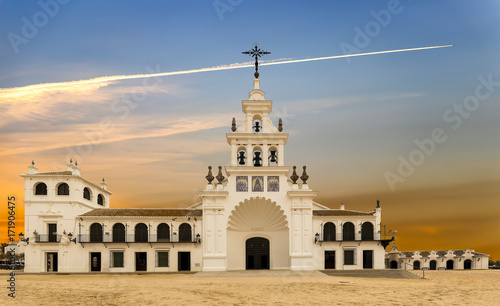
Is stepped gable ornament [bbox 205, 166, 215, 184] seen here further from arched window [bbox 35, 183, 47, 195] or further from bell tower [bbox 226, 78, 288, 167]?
arched window [bbox 35, 183, 47, 195]

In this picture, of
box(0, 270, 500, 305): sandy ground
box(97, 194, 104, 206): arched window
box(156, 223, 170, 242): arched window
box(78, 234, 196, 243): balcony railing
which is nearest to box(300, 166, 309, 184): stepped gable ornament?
box(0, 270, 500, 305): sandy ground

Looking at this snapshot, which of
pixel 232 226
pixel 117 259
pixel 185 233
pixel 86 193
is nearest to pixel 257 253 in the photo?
pixel 232 226

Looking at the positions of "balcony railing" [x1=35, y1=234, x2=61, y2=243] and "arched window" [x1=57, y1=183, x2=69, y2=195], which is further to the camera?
"arched window" [x1=57, y1=183, x2=69, y2=195]

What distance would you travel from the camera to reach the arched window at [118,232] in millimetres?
47625

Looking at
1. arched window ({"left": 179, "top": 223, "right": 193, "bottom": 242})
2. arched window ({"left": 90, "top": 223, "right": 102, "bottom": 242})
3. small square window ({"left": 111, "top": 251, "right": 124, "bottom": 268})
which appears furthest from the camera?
arched window ({"left": 179, "top": 223, "right": 193, "bottom": 242})

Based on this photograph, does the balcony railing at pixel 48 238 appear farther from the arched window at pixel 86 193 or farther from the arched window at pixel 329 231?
the arched window at pixel 329 231

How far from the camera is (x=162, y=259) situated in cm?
4744

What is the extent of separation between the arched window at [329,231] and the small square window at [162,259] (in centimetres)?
1467

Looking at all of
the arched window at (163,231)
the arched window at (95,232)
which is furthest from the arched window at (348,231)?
the arched window at (95,232)

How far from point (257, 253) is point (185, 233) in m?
6.90

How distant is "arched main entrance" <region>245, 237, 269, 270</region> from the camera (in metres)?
47.3

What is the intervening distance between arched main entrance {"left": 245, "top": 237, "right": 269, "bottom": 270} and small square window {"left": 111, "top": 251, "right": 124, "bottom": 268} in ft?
37.6

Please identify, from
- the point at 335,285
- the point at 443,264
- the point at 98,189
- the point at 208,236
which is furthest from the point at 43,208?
the point at 443,264

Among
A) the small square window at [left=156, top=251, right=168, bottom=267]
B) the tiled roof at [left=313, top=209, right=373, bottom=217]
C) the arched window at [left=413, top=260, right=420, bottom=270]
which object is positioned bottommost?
the arched window at [left=413, top=260, right=420, bottom=270]
